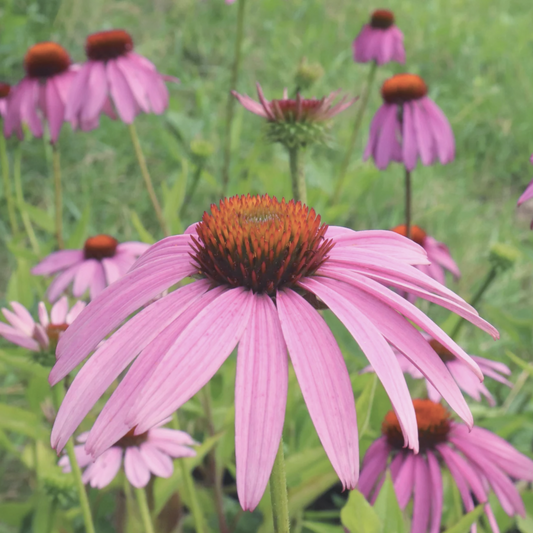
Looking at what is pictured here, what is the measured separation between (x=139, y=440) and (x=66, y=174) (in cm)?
137

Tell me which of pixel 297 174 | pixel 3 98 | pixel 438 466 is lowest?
pixel 438 466

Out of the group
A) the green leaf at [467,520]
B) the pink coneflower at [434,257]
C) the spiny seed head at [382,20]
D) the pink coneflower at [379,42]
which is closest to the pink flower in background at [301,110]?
the pink coneflower at [434,257]

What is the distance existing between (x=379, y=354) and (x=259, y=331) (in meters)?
0.08

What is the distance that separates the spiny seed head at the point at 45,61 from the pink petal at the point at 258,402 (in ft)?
3.42

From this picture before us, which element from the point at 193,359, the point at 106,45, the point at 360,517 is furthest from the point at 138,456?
the point at 106,45

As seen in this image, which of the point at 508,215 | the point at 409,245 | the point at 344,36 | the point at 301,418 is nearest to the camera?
the point at 409,245

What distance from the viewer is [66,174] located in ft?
6.25

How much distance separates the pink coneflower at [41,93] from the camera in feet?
3.85

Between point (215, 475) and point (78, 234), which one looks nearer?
point (215, 475)

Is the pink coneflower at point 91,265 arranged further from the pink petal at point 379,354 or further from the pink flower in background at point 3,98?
the pink petal at point 379,354

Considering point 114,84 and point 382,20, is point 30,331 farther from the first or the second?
point 382,20

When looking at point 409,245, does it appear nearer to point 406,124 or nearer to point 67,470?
point 67,470

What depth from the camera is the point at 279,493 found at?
1.34ft

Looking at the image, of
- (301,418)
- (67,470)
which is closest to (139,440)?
(67,470)
